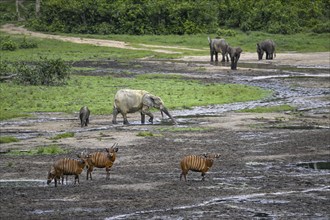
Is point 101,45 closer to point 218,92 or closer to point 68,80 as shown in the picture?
point 68,80

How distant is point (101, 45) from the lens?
61.6 meters

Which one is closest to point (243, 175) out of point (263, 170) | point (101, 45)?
point (263, 170)

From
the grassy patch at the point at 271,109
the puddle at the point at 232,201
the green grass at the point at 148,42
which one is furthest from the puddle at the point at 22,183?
the green grass at the point at 148,42

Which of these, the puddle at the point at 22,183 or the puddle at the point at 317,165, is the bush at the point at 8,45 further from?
the puddle at the point at 22,183

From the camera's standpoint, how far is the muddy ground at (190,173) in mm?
15367

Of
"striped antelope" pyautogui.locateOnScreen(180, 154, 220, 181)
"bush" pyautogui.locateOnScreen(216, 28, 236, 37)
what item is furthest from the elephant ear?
"bush" pyautogui.locateOnScreen(216, 28, 236, 37)

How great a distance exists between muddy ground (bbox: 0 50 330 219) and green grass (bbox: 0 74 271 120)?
1.22m

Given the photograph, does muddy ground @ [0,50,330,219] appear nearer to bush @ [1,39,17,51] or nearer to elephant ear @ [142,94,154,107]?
elephant ear @ [142,94,154,107]

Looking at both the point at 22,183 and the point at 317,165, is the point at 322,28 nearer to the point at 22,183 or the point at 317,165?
the point at 317,165

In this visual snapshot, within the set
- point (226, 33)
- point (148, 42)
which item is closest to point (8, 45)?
point (148, 42)

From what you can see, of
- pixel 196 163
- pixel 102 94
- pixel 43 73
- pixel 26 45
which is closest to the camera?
pixel 196 163

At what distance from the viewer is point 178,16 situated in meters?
66.4

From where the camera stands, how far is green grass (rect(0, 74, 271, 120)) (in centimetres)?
3262

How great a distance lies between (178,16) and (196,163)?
49499mm
